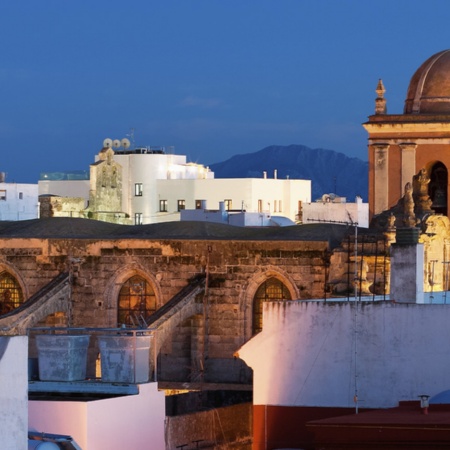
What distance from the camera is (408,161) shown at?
151 ft

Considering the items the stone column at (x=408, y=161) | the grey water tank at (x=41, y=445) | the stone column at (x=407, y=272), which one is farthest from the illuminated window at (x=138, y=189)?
the grey water tank at (x=41, y=445)

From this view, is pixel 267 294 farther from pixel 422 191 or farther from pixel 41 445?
pixel 41 445

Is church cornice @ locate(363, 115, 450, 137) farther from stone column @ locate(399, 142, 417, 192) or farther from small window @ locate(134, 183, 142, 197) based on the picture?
small window @ locate(134, 183, 142, 197)

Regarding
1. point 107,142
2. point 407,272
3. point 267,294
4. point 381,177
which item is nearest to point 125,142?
point 107,142

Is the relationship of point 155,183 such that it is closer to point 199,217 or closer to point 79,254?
point 199,217

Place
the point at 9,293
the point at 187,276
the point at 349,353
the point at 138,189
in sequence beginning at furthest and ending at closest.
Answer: the point at 138,189
the point at 9,293
the point at 187,276
the point at 349,353

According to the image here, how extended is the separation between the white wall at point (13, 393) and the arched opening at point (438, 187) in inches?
947

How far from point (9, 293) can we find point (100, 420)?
16.8m

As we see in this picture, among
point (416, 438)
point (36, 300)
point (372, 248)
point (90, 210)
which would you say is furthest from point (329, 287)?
point (90, 210)

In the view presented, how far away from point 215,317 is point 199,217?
29.8 metres

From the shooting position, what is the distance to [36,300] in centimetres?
4334

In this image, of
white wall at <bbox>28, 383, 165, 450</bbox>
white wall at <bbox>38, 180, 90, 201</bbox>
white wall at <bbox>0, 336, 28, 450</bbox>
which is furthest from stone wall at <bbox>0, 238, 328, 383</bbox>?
white wall at <bbox>38, 180, 90, 201</bbox>

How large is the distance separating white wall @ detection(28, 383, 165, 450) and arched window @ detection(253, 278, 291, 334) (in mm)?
11954

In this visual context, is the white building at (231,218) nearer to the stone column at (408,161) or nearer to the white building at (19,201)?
the white building at (19,201)
